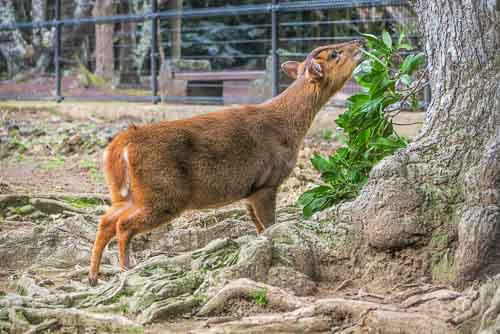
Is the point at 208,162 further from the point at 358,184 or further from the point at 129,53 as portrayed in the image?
the point at 129,53

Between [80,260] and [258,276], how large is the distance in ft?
6.36

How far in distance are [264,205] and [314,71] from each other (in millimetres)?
1144

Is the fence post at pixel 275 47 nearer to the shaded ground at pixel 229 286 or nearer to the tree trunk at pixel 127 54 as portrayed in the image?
the shaded ground at pixel 229 286

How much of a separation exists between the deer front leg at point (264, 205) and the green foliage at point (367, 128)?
0.32 meters

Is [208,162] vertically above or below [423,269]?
above

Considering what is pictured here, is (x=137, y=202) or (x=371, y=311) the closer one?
(x=371, y=311)

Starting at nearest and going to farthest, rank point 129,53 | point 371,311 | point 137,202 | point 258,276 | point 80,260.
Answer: point 371,311 → point 258,276 → point 137,202 → point 80,260 → point 129,53

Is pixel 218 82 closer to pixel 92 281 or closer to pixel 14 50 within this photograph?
pixel 14 50

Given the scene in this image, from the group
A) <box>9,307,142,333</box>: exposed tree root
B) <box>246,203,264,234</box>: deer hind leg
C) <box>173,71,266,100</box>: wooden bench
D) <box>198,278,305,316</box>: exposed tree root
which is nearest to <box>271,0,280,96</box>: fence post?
<box>173,71,266,100</box>: wooden bench

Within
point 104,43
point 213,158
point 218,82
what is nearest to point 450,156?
point 213,158

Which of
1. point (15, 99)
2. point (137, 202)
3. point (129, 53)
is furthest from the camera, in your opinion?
point (129, 53)

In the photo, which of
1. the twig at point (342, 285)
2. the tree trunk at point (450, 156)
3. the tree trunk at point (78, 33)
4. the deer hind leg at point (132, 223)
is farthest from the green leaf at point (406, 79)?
the tree trunk at point (78, 33)

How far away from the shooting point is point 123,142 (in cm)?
563

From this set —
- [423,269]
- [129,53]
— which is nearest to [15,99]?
[129,53]
